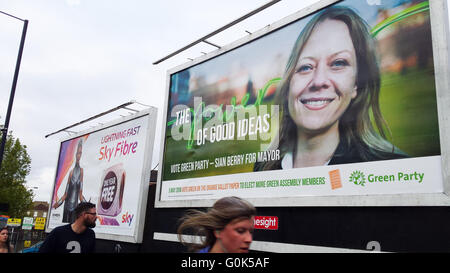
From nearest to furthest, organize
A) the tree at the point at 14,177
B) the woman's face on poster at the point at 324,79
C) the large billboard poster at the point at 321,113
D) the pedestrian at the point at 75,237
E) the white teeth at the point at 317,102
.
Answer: the pedestrian at the point at 75,237 → the large billboard poster at the point at 321,113 → the woman's face on poster at the point at 324,79 → the white teeth at the point at 317,102 → the tree at the point at 14,177

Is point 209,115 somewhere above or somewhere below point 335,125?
above

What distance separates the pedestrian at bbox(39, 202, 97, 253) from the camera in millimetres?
5297

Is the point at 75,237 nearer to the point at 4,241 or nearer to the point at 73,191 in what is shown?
the point at 4,241

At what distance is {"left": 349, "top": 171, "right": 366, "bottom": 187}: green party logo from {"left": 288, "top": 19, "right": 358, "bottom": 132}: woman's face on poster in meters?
0.99

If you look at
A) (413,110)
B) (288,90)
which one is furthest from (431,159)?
(288,90)

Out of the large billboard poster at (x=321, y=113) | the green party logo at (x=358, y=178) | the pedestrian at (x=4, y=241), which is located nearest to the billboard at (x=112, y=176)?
the large billboard poster at (x=321, y=113)

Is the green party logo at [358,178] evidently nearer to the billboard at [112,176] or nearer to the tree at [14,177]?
the billboard at [112,176]

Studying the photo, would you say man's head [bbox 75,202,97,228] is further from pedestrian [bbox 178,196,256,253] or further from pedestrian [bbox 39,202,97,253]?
pedestrian [bbox 178,196,256,253]

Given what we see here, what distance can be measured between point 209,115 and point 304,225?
381 centimetres

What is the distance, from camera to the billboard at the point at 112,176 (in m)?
10.7

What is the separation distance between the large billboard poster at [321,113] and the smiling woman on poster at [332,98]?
0.02 meters

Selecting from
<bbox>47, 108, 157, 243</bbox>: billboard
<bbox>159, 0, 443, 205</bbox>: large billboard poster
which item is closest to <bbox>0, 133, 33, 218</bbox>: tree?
<bbox>47, 108, 157, 243</bbox>: billboard

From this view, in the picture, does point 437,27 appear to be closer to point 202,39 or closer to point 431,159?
point 431,159
